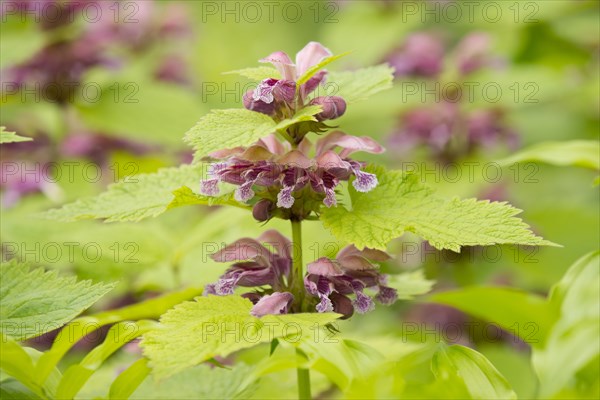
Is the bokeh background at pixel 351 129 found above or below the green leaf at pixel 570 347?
above

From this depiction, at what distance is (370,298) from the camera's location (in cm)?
100

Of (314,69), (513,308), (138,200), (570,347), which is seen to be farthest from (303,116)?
(513,308)

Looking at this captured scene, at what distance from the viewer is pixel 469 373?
A: 2.90ft

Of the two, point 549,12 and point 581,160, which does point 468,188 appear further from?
point 549,12

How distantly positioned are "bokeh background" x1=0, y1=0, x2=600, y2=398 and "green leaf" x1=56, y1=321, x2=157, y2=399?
0.50 meters

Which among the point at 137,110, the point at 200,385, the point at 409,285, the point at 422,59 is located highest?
the point at 422,59

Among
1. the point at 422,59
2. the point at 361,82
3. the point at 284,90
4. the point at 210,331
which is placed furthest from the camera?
the point at 422,59

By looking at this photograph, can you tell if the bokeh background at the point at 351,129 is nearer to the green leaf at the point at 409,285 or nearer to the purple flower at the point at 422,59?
the purple flower at the point at 422,59

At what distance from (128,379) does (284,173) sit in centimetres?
29

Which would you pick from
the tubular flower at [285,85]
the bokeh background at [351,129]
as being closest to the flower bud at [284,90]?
the tubular flower at [285,85]

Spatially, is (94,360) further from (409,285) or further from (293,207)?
(409,285)

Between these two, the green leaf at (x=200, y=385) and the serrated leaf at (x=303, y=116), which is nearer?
the serrated leaf at (x=303, y=116)

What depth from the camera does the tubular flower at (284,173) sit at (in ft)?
3.19

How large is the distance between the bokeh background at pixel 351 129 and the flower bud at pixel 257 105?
0.52 m
